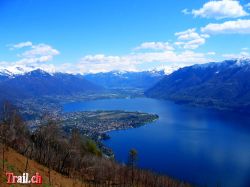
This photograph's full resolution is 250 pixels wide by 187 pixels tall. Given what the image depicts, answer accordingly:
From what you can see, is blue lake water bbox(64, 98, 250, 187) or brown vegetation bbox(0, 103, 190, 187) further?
blue lake water bbox(64, 98, 250, 187)

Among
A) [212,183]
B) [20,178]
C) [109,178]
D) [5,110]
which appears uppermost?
[5,110]

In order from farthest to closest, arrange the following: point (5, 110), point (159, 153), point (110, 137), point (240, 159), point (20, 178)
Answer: point (110, 137) < point (159, 153) < point (240, 159) < point (5, 110) < point (20, 178)

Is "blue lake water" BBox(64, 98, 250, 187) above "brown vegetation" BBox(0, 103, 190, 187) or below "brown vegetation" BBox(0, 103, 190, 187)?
below

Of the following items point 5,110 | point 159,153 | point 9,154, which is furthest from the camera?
point 159,153

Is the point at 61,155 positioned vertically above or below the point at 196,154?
above

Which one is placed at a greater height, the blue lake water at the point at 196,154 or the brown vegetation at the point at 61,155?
the brown vegetation at the point at 61,155

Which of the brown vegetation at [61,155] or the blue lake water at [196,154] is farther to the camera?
the blue lake water at [196,154]

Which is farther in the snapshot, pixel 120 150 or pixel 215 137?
pixel 215 137

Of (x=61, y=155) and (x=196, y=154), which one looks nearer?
(x=61, y=155)

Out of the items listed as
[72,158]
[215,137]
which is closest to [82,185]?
[72,158]

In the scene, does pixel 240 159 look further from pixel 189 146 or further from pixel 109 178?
pixel 109 178

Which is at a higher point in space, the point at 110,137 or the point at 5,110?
the point at 5,110
